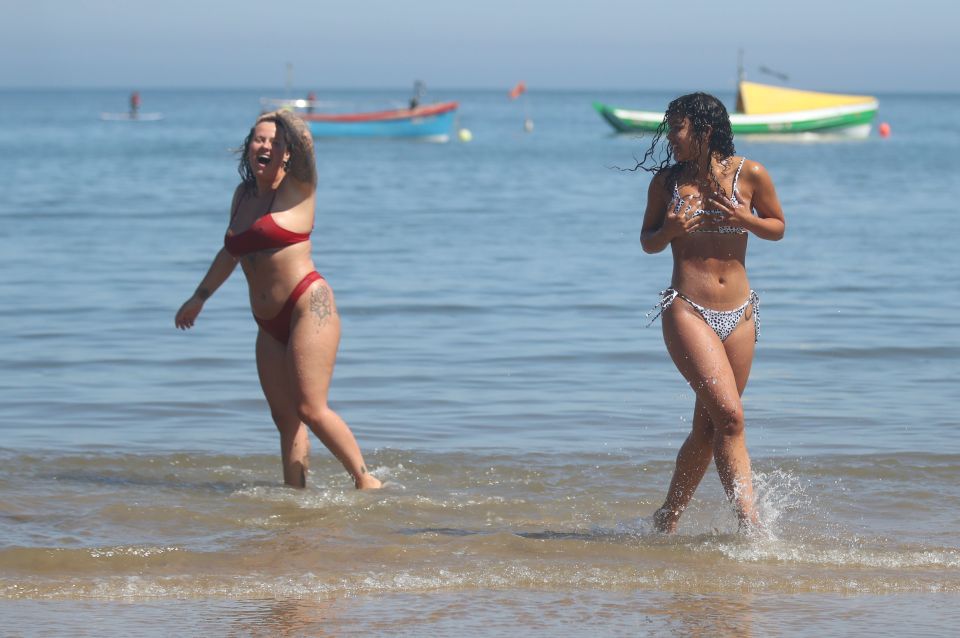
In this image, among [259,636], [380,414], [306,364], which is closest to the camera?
[259,636]

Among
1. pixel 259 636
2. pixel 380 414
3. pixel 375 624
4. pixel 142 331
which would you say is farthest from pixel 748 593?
pixel 142 331

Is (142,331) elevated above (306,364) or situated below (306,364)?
below

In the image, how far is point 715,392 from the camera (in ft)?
17.8

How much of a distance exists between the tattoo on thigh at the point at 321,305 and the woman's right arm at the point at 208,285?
475 mm

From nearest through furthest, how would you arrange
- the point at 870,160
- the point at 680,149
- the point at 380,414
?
the point at 680,149
the point at 380,414
the point at 870,160

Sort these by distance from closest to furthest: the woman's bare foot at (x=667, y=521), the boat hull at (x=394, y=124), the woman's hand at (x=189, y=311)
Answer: the woman's bare foot at (x=667, y=521), the woman's hand at (x=189, y=311), the boat hull at (x=394, y=124)

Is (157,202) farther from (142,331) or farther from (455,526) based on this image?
(455,526)

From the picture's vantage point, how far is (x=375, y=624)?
4.76 meters

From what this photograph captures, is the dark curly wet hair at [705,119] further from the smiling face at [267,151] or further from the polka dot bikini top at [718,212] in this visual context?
the smiling face at [267,151]

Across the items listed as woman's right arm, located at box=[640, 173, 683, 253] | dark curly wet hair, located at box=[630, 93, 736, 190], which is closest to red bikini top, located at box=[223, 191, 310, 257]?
woman's right arm, located at box=[640, 173, 683, 253]

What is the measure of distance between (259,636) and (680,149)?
247cm

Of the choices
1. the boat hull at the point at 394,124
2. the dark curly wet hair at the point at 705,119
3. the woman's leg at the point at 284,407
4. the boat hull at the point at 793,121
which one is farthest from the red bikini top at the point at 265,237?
the boat hull at the point at 394,124

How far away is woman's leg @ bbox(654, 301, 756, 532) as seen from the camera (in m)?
5.44

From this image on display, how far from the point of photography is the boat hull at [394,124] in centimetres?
6775
